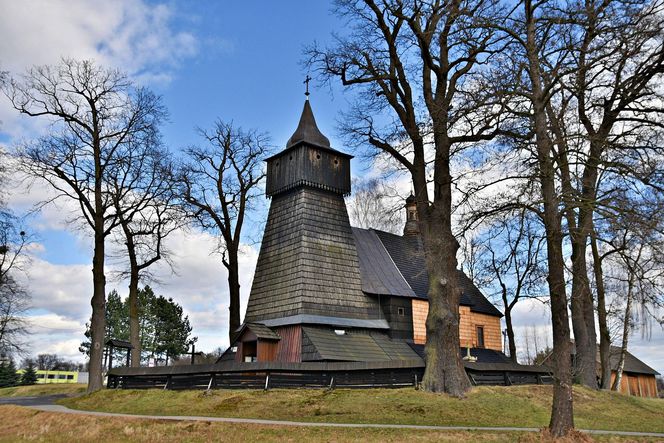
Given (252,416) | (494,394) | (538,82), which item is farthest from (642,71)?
(252,416)

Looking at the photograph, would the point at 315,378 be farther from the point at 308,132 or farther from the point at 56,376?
the point at 56,376

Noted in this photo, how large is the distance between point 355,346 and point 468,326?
953 cm

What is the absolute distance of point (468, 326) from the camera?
3152cm

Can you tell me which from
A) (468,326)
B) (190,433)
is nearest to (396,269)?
(468,326)

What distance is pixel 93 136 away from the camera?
84.2 ft

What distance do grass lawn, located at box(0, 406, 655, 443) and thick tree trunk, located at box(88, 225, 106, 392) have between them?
23.8 ft

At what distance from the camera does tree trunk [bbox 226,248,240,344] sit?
28.1m

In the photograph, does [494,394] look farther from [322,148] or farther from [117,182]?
[117,182]

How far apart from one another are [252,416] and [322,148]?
15933 millimetres

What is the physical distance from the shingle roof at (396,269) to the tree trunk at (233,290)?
651 centimetres

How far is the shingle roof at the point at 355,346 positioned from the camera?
23.3 metres

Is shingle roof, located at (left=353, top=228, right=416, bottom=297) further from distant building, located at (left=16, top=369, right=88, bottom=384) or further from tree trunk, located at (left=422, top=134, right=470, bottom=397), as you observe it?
distant building, located at (left=16, top=369, right=88, bottom=384)

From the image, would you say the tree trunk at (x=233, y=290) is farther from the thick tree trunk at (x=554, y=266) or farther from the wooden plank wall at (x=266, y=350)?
the thick tree trunk at (x=554, y=266)

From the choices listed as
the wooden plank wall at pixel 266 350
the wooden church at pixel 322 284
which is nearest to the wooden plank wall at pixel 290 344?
the wooden church at pixel 322 284
